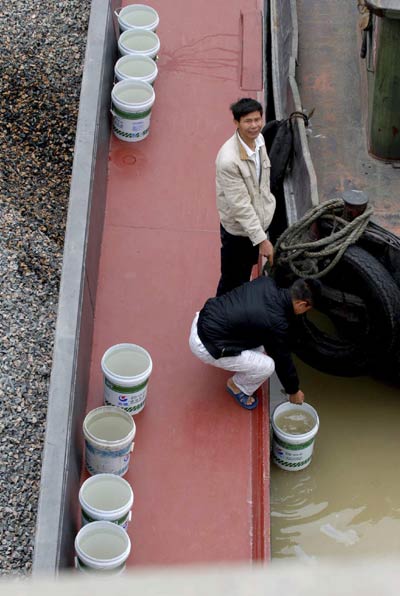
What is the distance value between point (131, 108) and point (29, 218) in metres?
1.24

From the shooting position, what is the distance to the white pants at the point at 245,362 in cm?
512

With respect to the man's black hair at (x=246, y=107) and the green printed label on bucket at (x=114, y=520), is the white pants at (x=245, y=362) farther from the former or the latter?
the man's black hair at (x=246, y=107)

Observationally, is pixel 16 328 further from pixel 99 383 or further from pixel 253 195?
pixel 253 195

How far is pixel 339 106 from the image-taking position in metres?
6.99

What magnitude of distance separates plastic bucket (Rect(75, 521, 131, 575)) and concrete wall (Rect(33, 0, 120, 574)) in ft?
0.26

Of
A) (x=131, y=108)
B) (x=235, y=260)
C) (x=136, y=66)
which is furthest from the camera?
(x=136, y=66)

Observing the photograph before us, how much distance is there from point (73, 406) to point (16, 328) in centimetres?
104

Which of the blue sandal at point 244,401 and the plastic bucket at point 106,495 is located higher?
the plastic bucket at point 106,495

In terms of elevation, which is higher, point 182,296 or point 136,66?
point 136,66

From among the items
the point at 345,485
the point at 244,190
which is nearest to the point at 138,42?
the point at 244,190

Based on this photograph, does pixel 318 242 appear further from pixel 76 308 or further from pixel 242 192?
pixel 76 308

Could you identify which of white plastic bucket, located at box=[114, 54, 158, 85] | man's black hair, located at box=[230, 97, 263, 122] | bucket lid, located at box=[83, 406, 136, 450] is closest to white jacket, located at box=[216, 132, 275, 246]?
man's black hair, located at box=[230, 97, 263, 122]

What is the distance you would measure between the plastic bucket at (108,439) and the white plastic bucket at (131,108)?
2829mm

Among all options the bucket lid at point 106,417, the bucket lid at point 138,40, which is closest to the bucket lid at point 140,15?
the bucket lid at point 138,40
